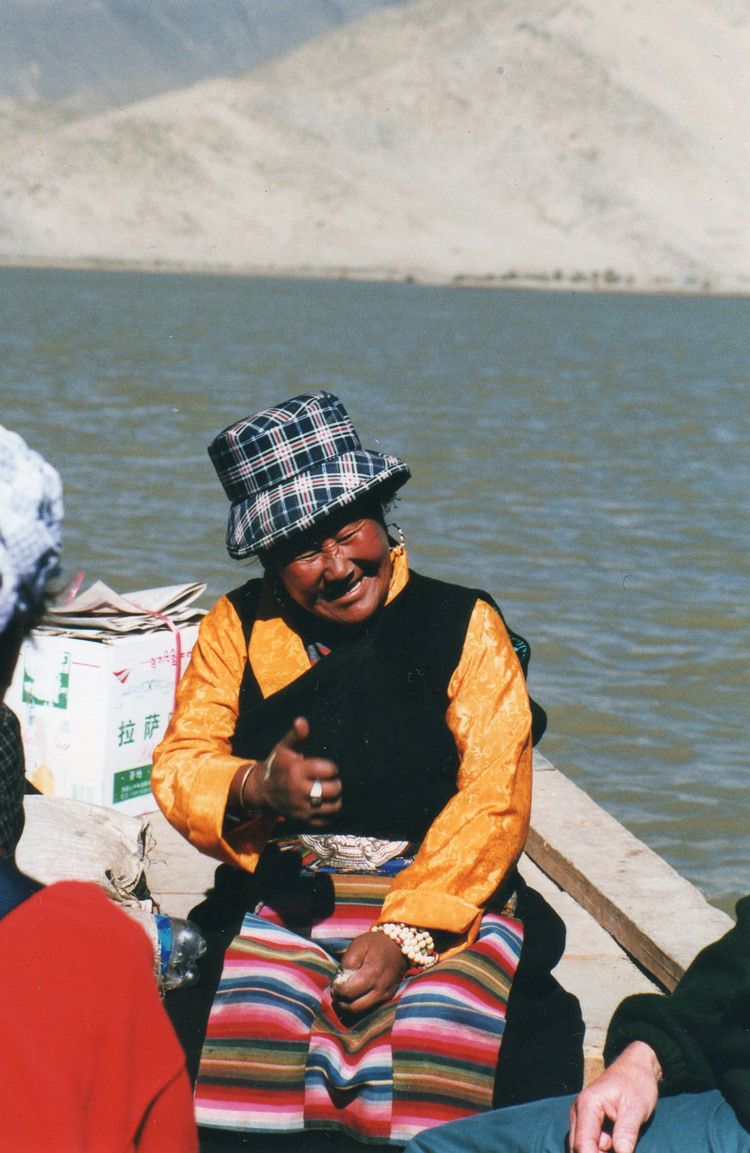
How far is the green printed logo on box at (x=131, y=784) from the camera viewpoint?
12.9ft

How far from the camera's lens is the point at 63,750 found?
3893 mm

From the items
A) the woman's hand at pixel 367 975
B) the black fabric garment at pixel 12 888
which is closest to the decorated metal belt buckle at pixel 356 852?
the woman's hand at pixel 367 975

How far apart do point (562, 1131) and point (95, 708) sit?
2.14m

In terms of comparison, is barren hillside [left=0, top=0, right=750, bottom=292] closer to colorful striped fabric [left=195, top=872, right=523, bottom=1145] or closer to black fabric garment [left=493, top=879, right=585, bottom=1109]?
black fabric garment [left=493, top=879, right=585, bottom=1109]

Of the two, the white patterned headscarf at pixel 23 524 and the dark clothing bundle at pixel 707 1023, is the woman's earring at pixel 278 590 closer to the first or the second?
the dark clothing bundle at pixel 707 1023

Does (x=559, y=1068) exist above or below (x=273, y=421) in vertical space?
below

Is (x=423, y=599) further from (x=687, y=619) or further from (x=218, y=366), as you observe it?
(x=218, y=366)

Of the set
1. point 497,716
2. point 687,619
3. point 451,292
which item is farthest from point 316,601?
point 451,292

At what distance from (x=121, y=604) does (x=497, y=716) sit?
1.83 meters

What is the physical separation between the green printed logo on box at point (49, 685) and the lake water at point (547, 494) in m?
1.05

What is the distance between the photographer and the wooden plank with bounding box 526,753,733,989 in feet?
10.8

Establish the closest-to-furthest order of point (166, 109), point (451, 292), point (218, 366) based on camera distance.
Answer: point (218, 366) < point (451, 292) < point (166, 109)

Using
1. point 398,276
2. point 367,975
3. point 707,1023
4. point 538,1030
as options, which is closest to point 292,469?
point 367,975

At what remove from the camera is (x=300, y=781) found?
1.95 m
